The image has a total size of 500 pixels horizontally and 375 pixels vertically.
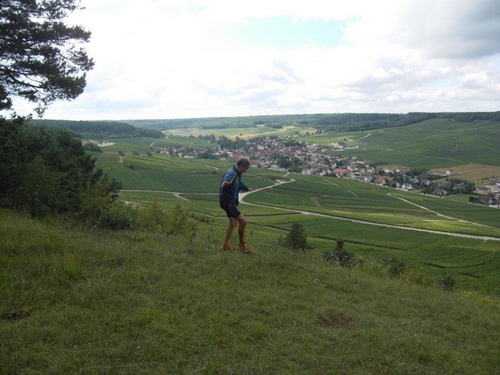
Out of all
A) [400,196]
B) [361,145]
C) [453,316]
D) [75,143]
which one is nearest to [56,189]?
[453,316]

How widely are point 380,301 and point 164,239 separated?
4.85 m

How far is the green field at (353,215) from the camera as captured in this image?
35.0 m


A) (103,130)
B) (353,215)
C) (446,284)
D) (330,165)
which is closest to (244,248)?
(446,284)

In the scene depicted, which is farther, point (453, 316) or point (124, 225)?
point (124, 225)

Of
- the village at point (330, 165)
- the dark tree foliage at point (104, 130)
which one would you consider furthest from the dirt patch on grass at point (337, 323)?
the dark tree foliage at point (104, 130)

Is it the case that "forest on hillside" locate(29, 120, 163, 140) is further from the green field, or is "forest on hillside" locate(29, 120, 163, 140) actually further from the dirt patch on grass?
the dirt patch on grass

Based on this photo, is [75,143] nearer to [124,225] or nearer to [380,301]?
[124,225]

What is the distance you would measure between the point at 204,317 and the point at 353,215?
56.8 m

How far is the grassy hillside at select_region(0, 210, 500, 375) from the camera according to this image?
3838mm

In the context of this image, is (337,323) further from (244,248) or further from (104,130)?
(104,130)

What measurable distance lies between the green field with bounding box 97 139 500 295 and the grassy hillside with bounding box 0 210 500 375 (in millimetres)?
14203

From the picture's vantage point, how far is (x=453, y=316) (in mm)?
6328

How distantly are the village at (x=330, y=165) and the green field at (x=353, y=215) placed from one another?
26.2 ft

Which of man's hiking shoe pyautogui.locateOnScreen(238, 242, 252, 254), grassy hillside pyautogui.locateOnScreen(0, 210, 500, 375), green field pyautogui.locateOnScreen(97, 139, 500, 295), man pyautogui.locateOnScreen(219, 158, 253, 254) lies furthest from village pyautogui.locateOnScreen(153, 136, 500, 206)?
man pyautogui.locateOnScreen(219, 158, 253, 254)
